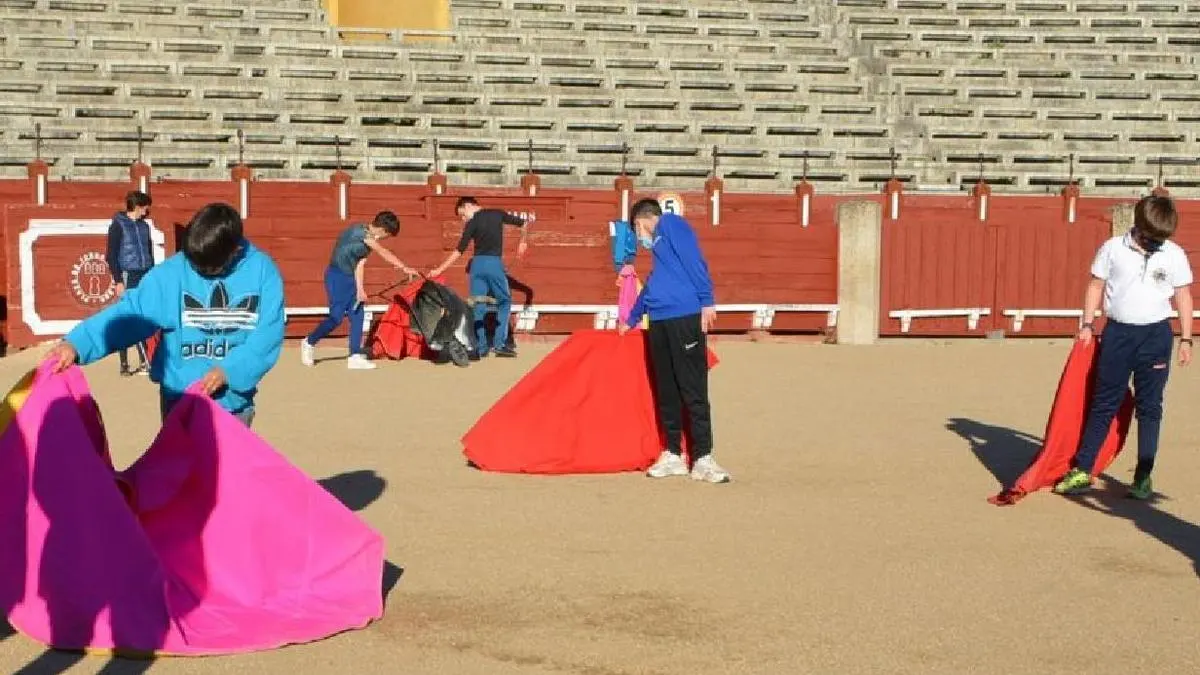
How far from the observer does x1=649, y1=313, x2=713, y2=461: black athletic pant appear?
271 inches

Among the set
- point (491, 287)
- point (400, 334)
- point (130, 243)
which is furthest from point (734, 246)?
point (130, 243)

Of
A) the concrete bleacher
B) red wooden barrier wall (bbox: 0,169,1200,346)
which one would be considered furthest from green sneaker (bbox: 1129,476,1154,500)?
the concrete bleacher

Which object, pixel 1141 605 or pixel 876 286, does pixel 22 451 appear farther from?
pixel 876 286

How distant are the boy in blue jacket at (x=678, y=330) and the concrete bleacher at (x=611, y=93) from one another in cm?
1185

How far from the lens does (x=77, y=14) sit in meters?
21.5

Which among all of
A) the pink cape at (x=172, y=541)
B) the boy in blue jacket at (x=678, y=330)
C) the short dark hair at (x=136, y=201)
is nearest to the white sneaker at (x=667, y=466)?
the boy in blue jacket at (x=678, y=330)

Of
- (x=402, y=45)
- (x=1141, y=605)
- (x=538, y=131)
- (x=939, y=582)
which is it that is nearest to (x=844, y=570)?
(x=939, y=582)

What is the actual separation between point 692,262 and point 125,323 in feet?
9.41

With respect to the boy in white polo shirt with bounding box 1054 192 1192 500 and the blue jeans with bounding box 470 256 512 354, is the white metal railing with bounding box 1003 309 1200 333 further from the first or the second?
the boy in white polo shirt with bounding box 1054 192 1192 500

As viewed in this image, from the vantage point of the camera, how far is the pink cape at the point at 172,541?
163 inches

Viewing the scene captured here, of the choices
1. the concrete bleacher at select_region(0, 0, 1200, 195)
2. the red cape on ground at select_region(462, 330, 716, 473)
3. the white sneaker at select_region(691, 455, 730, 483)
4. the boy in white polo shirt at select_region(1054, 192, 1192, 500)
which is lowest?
the white sneaker at select_region(691, 455, 730, 483)

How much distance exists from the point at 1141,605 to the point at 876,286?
38.3 feet

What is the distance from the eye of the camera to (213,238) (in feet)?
14.8

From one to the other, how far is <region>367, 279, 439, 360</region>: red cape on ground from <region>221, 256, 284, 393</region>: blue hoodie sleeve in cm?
845
